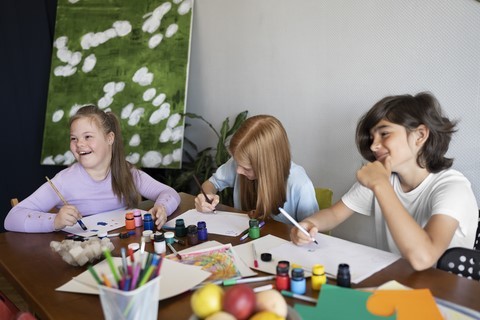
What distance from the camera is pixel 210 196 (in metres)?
1.72

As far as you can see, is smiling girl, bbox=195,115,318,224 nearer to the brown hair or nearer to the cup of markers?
the brown hair

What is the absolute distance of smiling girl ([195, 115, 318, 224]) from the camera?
158 cm

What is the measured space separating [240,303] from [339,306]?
0.28 metres

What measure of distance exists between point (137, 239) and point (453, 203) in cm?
99

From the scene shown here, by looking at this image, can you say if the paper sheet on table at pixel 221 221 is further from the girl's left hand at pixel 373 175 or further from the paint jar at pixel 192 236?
the girl's left hand at pixel 373 175

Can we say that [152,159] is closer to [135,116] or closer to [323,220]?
[135,116]

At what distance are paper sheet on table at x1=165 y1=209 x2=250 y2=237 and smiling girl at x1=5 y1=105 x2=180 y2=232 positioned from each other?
0.32ft

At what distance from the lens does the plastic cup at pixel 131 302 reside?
734 millimetres

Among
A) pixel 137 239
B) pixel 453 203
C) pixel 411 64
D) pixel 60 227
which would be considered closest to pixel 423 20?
pixel 411 64

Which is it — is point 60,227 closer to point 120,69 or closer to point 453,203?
point 453,203

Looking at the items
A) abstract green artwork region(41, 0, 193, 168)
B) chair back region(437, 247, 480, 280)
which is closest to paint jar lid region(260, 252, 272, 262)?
chair back region(437, 247, 480, 280)

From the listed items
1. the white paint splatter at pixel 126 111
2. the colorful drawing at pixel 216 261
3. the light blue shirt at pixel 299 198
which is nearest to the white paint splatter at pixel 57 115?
the white paint splatter at pixel 126 111

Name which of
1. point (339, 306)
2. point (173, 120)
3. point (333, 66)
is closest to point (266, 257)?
point (339, 306)

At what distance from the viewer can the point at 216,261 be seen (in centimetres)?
116
